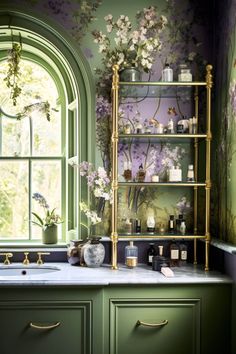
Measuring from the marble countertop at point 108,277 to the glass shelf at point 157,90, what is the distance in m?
1.29

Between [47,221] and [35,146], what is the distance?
2.09 feet

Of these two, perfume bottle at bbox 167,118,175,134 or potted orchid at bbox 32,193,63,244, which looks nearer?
perfume bottle at bbox 167,118,175,134

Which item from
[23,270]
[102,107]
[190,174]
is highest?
[102,107]

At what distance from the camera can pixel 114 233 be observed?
2.94 metres

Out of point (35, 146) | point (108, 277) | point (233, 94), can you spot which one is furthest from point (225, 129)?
point (35, 146)

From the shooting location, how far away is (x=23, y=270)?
9.86 feet

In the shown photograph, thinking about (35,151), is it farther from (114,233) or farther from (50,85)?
(114,233)

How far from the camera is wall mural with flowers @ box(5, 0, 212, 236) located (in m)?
3.18

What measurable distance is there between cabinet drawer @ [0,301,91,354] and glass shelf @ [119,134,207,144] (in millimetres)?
1186

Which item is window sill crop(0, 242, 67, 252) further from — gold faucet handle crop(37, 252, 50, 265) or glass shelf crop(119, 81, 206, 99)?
glass shelf crop(119, 81, 206, 99)

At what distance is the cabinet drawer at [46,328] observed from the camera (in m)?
2.56

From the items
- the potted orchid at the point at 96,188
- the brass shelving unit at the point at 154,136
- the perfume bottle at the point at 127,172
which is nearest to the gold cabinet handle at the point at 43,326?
the brass shelving unit at the point at 154,136

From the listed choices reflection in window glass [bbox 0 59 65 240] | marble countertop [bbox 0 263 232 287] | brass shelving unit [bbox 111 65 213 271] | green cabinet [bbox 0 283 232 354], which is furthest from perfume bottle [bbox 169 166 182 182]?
reflection in window glass [bbox 0 59 65 240]

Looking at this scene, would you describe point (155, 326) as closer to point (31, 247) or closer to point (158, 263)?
point (158, 263)
